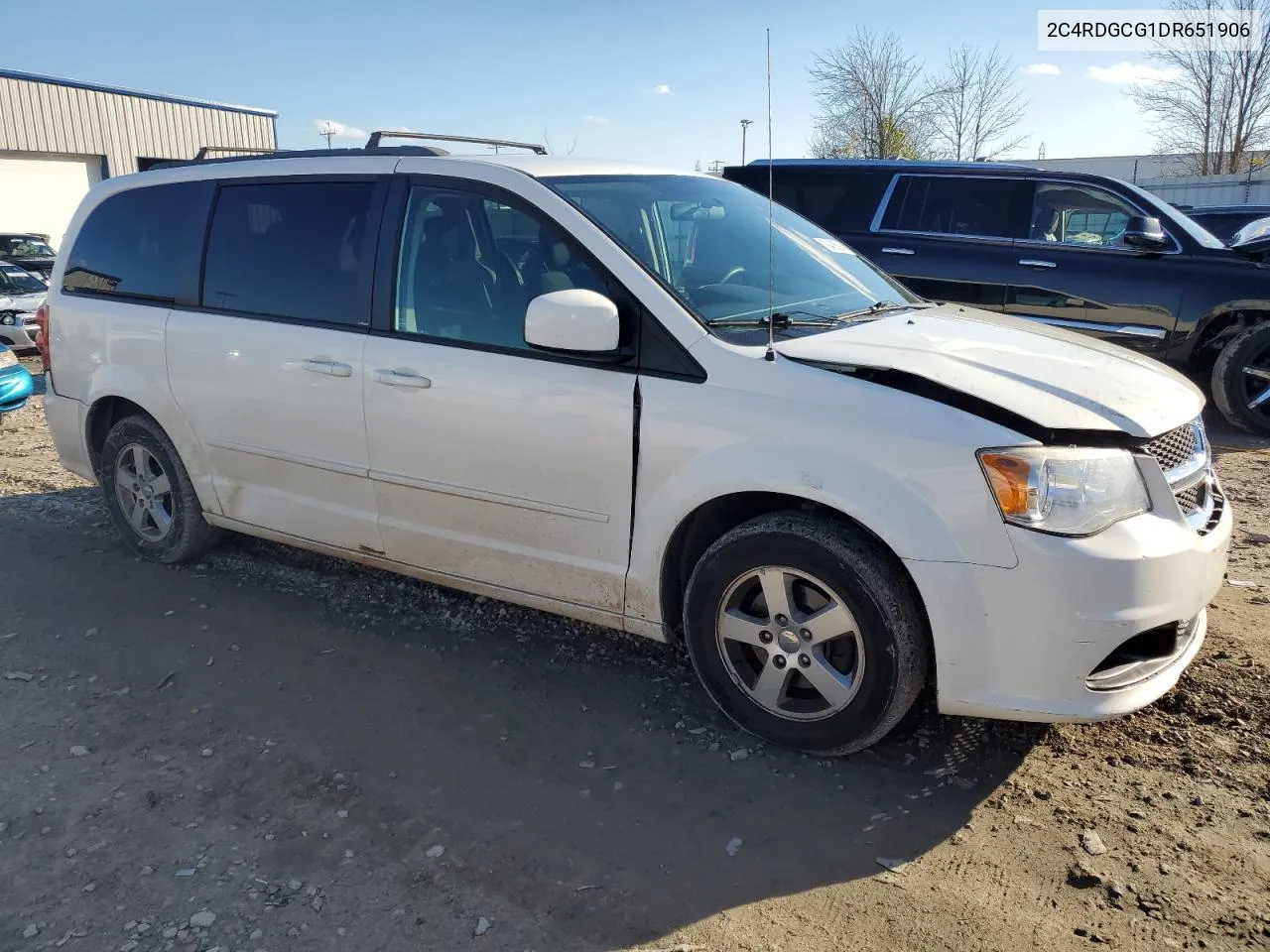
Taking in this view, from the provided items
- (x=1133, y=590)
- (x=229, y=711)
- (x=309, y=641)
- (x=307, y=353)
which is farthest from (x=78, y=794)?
(x=1133, y=590)

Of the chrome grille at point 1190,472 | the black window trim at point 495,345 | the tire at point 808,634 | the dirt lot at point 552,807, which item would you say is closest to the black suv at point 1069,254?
the dirt lot at point 552,807

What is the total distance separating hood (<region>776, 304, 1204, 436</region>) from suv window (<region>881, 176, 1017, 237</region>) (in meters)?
4.44

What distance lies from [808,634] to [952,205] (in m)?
5.85

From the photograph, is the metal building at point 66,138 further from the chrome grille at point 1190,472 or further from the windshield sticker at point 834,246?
the chrome grille at point 1190,472

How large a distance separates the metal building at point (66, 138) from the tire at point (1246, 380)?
25367mm

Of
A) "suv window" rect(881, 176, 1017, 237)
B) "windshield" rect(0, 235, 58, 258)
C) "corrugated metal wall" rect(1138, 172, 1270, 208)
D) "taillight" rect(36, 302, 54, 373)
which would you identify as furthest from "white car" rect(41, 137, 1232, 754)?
"corrugated metal wall" rect(1138, 172, 1270, 208)

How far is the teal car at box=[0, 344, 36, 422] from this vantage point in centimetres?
783

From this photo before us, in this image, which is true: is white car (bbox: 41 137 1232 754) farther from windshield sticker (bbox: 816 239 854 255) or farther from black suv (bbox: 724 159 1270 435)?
black suv (bbox: 724 159 1270 435)

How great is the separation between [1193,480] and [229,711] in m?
3.38

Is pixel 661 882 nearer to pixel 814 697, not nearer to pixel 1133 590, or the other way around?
pixel 814 697

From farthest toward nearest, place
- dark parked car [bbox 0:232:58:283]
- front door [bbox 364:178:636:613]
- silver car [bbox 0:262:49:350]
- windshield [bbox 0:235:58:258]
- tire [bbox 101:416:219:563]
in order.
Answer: windshield [bbox 0:235:58:258], dark parked car [bbox 0:232:58:283], silver car [bbox 0:262:49:350], tire [bbox 101:416:219:563], front door [bbox 364:178:636:613]

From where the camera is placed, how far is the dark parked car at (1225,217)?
38.0 ft

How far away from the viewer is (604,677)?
3797 millimetres

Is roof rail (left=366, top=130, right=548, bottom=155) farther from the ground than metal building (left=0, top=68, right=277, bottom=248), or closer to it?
closer to it
